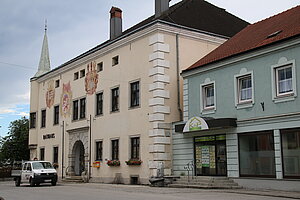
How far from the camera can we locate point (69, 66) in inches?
1417

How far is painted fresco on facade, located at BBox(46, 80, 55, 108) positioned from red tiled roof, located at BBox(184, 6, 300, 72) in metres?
18.9

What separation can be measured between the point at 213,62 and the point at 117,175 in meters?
10.4

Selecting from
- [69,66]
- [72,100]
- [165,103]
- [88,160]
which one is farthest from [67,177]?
[165,103]

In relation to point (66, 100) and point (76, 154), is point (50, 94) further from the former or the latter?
point (76, 154)

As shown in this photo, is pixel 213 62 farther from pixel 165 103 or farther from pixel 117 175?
pixel 117 175

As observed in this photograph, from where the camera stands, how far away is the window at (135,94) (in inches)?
1089

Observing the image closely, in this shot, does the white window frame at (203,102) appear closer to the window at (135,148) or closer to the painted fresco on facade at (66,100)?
the window at (135,148)

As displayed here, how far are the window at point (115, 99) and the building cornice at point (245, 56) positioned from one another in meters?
6.30

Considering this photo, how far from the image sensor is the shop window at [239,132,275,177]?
758 inches

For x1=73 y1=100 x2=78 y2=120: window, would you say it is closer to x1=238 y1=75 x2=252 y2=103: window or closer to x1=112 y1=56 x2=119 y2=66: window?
x1=112 y1=56 x2=119 y2=66: window

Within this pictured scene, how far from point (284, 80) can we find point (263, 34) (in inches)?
177

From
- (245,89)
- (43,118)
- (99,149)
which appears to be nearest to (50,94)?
(43,118)

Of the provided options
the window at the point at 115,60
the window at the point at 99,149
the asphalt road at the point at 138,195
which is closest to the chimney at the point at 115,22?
the window at the point at 115,60

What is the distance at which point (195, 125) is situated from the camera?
22656mm
